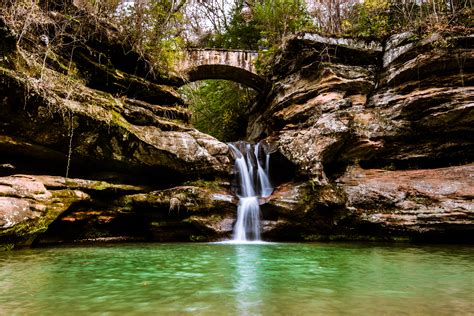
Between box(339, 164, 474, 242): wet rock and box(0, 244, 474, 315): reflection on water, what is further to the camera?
box(339, 164, 474, 242): wet rock

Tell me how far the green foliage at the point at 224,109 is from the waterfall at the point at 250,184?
578 cm

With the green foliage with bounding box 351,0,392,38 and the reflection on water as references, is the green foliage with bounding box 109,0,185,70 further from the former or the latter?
the green foliage with bounding box 351,0,392,38

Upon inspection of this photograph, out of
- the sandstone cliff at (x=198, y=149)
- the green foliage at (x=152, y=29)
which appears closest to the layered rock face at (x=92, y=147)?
the sandstone cliff at (x=198, y=149)

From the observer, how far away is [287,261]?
4805mm

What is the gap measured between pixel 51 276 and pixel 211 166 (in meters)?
5.83

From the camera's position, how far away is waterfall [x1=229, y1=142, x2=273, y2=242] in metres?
8.38

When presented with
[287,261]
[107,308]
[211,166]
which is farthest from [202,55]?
[107,308]

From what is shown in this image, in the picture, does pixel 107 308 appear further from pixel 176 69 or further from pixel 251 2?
pixel 251 2

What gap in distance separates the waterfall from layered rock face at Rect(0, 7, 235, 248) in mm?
451

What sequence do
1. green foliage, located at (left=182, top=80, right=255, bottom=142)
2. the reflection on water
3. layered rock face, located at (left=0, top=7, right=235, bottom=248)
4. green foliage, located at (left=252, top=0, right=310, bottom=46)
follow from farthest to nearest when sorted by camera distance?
green foliage, located at (left=182, top=80, right=255, bottom=142) < green foliage, located at (left=252, top=0, right=310, bottom=46) < layered rock face, located at (left=0, top=7, right=235, bottom=248) < the reflection on water

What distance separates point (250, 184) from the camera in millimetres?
9891

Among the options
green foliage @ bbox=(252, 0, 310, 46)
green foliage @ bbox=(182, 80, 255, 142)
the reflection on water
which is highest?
green foliage @ bbox=(252, 0, 310, 46)

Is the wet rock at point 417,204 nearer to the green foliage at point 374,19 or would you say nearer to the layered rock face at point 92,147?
the layered rock face at point 92,147

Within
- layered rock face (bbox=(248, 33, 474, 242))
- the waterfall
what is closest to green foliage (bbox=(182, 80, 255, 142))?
layered rock face (bbox=(248, 33, 474, 242))
